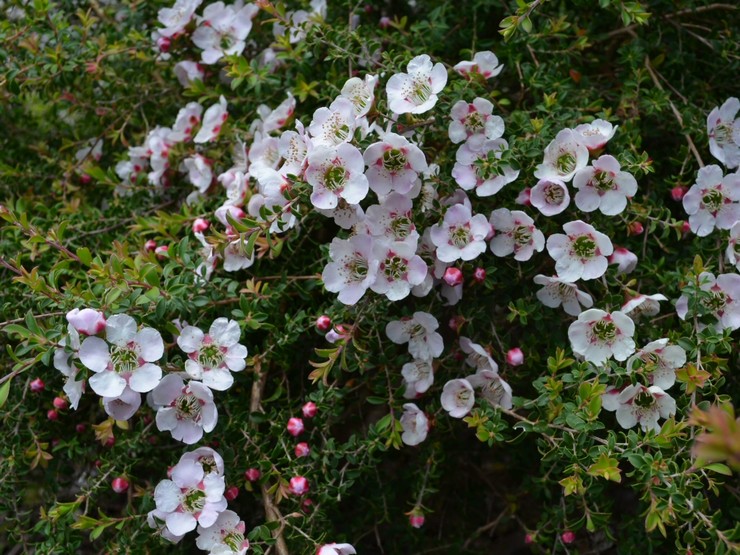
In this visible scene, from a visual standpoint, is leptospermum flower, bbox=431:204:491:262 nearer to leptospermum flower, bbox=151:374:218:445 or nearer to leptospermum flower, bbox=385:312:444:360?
leptospermum flower, bbox=385:312:444:360

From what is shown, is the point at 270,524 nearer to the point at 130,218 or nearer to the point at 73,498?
the point at 73,498

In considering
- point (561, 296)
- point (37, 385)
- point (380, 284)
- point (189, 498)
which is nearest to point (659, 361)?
point (561, 296)

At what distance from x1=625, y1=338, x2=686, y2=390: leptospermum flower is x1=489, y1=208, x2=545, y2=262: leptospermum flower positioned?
1.10 ft

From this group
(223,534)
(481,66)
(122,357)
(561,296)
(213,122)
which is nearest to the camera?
(122,357)

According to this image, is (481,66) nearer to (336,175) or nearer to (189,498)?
(336,175)

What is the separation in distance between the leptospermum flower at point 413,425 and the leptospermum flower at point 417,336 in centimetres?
14

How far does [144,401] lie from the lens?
2021 mm

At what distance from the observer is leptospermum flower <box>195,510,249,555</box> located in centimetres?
174

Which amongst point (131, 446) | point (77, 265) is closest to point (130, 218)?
point (77, 265)

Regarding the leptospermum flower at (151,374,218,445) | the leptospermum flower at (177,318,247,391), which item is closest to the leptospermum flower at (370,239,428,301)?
the leptospermum flower at (177,318,247,391)

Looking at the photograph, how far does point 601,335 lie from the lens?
177 cm

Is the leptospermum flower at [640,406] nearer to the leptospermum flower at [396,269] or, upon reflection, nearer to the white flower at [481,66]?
the leptospermum flower at [396,269]

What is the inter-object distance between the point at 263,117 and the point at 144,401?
82cm

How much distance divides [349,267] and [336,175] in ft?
0.71
